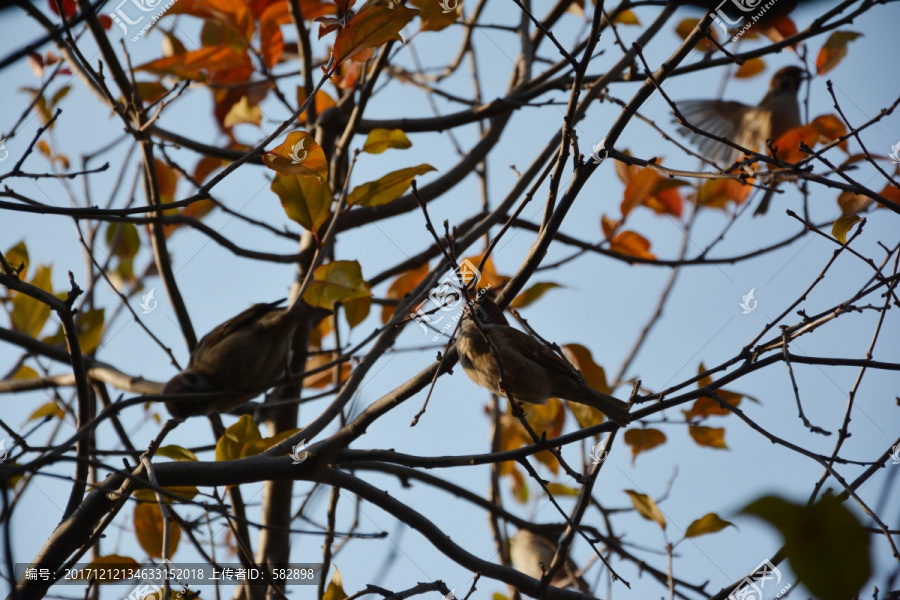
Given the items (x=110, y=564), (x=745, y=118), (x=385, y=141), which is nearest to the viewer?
(x=110, y=564)

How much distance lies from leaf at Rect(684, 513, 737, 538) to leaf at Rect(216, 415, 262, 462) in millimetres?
1716

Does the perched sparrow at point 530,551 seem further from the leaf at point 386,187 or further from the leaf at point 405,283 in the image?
the leaf at point 386,187

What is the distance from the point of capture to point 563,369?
2.88 meters

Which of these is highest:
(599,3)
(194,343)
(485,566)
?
(194,343)

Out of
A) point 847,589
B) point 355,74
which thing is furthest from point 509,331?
point 847,589

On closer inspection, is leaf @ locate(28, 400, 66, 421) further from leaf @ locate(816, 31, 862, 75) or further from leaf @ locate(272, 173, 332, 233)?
leaf @ locate(816, 31, 862, 75)

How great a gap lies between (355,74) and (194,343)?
5.69 feet

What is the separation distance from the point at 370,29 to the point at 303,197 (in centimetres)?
78

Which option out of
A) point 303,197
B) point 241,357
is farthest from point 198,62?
point 241,357

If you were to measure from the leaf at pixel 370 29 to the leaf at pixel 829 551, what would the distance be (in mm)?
1902

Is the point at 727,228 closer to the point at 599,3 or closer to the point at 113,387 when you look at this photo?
the point at 599,3

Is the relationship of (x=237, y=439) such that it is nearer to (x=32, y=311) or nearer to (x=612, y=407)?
(x=612, y=407)

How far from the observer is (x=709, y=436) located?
126 inches

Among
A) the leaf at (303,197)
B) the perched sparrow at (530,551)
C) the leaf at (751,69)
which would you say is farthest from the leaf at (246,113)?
the leaf at (751,69)
